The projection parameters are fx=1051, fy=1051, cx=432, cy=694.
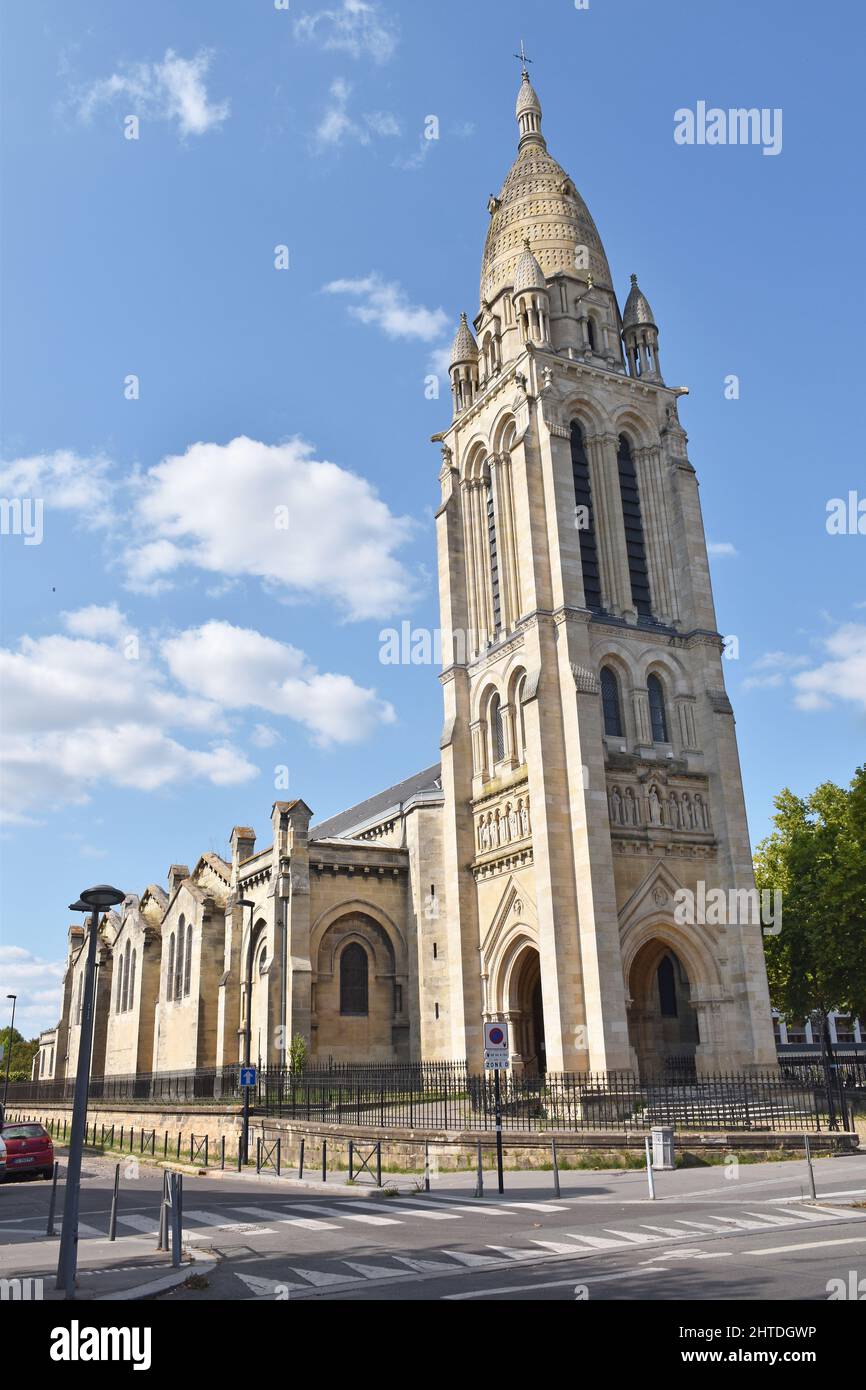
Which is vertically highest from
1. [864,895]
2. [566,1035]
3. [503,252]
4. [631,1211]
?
[503,252]

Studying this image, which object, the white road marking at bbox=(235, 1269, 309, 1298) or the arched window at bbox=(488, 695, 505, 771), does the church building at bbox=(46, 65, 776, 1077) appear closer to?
the arched window at bbox=(488, 695, 505, 771)

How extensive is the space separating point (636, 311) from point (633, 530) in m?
10.4

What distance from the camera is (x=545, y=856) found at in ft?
106

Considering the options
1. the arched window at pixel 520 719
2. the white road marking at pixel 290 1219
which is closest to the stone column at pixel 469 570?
the arched window at pixel 520 719

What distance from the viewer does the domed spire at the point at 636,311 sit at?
4316 centimetres

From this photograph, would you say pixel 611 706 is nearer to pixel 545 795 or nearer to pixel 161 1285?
pixel 545 795

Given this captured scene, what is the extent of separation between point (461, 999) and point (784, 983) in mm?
16059

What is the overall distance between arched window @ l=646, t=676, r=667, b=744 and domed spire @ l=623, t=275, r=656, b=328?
15602 millimetres

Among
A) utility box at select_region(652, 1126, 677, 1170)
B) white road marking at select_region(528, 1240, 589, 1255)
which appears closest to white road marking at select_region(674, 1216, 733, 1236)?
white road marking at select_region(528, 1240, 589, 1255)

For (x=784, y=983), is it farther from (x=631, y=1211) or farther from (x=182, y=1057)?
(x=631, y=1211)

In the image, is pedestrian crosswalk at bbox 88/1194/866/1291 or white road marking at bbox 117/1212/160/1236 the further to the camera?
white road marking at bbox 117/1212/160/1236

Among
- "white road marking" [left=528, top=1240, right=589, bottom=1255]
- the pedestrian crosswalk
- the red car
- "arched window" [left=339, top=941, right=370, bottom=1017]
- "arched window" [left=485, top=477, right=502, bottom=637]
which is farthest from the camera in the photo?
"arched window" [left=485, top=477, right=502, bottom=637]

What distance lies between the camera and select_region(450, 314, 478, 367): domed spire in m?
43.9
